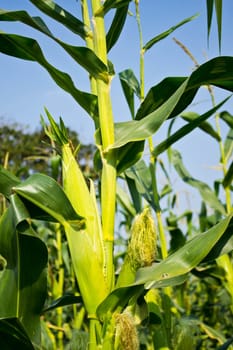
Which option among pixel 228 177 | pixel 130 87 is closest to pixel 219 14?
pixel 130 87

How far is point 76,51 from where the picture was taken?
1254 mm

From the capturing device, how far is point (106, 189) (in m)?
1.25

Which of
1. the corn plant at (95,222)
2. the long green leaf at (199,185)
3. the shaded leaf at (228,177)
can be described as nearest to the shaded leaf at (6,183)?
the corn plant at (95,222)

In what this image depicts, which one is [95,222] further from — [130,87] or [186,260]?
[130,87]

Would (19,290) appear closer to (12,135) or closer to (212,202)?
(212,202)

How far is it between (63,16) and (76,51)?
130mm

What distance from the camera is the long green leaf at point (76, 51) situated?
125cm

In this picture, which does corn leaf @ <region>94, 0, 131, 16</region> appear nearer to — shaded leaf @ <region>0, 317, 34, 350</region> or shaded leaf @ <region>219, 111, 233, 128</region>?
shaded leaf @ <region>0, 317, 34, 350</region>

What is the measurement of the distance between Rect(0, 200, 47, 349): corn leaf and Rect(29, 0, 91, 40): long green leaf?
503 millimetres

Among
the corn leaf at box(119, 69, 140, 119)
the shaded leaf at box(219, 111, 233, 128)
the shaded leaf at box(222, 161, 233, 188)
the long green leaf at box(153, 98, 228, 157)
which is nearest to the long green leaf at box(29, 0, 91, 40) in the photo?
the long green leaf at box(153, 98, 228, 157)

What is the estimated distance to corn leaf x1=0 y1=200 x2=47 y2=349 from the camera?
1140mm

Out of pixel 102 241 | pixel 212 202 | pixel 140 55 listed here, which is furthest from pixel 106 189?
pixel 212 202

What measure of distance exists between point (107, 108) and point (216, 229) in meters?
0.42

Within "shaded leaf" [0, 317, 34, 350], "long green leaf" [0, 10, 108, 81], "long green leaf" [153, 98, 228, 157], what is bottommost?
"shaded leaf" [0, 317, 34, 350]
